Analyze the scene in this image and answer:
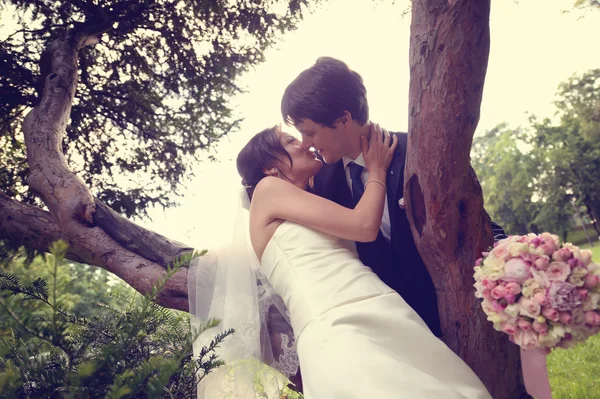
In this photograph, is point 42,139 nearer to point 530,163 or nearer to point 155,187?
point 155,187

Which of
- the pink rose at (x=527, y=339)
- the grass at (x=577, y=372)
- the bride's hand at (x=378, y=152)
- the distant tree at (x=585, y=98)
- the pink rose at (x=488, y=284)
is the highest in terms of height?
the distant tree at (x=585, y=98)

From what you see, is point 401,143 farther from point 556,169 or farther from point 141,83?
point 556,169

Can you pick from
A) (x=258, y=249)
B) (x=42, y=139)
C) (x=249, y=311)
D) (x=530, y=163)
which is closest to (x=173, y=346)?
(x=249, y=311)

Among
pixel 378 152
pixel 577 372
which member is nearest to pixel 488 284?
pixel 378 152

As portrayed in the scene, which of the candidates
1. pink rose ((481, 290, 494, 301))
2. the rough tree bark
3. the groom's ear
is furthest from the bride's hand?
pink rose ((481, 290, 494, 301))

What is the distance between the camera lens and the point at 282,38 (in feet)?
21.6

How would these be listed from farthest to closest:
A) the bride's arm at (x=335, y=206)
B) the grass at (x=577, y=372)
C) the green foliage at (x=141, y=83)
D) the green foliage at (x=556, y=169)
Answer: the green foliage at (x=556, y=169)
the green foliage at (x=141, y=83)
the grass at (x=577, y=372)
the bride's arm at (x=335, y=206)

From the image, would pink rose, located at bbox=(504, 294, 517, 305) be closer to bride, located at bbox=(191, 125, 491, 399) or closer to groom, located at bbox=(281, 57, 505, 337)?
bride, located at bbox=(191, 125, 491, 399)

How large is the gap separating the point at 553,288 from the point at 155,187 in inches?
224

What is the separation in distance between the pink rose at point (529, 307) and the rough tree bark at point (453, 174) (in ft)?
2.00

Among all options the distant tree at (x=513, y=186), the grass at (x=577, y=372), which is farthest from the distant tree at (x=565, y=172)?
the grass at (x=577, y=372)

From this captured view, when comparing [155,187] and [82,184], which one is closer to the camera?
[82,184]

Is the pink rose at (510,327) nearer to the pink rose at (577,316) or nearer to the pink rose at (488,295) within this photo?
the pink rose at (488,295)

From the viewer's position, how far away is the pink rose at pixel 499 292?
2285 millimetres
